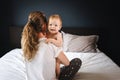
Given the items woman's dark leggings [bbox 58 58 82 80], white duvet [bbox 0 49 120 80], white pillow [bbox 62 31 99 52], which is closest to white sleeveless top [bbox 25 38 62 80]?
woman's dark leggings [bbox 58 58 82 80]

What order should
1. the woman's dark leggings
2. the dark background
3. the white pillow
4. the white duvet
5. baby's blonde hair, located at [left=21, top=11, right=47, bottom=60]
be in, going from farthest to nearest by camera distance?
the dark background, the white pillow, the white duvet, the woman's dark leggings, baby's blonde hair, located at [left=21, top=11, right=47, bottom=60]

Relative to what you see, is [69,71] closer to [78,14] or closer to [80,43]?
[80,43]

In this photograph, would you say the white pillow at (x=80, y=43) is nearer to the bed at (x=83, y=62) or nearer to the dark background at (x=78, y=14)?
the bed at (x=83, y=62)

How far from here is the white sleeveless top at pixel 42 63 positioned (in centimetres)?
190

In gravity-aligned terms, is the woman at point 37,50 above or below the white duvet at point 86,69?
above

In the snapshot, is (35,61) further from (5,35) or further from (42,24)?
(5,35)

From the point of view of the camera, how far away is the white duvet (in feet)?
7.62

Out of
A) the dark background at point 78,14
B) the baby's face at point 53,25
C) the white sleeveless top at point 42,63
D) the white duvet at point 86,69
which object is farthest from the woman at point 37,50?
the dark background at point 78,14

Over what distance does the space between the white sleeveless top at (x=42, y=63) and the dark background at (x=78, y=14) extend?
229 cm

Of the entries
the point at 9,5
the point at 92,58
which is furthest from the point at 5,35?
the point at 92,58

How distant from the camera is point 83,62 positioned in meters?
3.02

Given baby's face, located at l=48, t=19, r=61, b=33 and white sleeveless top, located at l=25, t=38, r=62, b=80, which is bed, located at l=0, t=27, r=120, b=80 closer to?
white sleeveless top, located at l=25, t=38, r=62, b=80

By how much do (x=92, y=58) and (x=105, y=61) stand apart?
0.85ft

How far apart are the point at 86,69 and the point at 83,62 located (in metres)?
0.38
